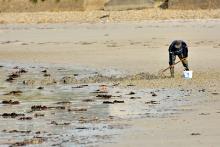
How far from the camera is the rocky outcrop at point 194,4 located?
120ft

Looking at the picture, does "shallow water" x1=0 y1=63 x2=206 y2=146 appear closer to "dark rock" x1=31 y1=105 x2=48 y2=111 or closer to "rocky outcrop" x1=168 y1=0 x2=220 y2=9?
"dark rock" x1=31 y1=105 x2=48 y2=111

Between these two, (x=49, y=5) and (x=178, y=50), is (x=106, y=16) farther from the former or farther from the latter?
(x=178, y=50)

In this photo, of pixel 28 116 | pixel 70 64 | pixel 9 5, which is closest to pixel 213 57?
pixel 70 64

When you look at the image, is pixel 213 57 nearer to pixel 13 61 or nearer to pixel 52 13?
pixel 13 61

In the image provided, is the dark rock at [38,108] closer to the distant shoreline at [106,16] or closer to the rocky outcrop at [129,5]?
the distant shoreline at [106,16]

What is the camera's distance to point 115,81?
16.8m

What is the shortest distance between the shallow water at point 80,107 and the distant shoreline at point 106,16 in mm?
15311

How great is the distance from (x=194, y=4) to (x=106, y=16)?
5032 mm

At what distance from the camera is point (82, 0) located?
39.5 meters

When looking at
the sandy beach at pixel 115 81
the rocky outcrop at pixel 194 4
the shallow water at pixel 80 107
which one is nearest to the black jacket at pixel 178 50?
the sandy beach at pixel 115 81

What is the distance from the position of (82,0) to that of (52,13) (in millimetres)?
2586

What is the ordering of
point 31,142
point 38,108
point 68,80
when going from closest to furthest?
point 31,142 → point 38,108 → point 68,80

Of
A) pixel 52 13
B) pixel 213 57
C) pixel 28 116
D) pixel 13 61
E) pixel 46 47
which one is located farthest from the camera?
pixel 52 13

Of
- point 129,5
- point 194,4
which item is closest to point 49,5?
point 129,5
